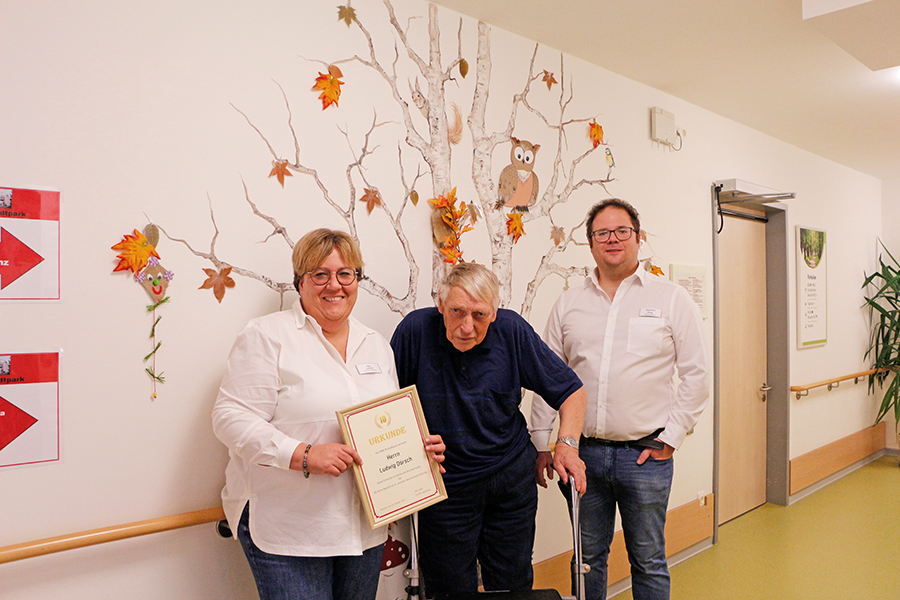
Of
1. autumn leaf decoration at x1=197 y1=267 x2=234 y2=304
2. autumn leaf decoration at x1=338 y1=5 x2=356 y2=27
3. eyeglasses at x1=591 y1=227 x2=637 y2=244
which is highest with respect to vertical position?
autumn leaf decoration at x1=338 y1=5 x2=356 y2=27

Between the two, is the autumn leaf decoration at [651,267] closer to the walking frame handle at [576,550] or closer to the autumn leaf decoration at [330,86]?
the walking frame handle at [576,550]

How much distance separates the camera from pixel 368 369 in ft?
5.91

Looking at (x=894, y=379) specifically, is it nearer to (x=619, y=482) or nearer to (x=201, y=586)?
(x=619, y=482)

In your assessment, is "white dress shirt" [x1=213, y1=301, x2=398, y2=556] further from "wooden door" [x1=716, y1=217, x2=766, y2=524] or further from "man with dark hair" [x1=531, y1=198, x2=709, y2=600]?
"wooden door" [x1=716, y1=217, x2=766, y2=524]

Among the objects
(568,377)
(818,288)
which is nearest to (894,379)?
(818,288)

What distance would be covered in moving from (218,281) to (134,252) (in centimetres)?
25

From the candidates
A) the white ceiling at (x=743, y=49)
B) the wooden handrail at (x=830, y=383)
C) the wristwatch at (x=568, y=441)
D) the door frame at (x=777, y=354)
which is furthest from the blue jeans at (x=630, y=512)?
the wooden handrail at (x=830, y=383)

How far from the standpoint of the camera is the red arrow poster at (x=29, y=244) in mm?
1543

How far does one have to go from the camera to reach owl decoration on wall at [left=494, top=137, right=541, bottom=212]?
8.97ft

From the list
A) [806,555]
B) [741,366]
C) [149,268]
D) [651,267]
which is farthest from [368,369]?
[741,366]

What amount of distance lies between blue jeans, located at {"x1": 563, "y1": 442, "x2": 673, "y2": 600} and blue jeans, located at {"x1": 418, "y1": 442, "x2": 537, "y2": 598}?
0.41 m

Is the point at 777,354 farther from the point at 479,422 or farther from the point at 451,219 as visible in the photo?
the point at 479,422

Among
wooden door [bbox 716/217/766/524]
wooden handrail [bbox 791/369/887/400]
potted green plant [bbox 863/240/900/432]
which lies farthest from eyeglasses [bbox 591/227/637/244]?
potted green plant [bbox 863/240/900/432]

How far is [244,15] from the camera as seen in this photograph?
195 cm
